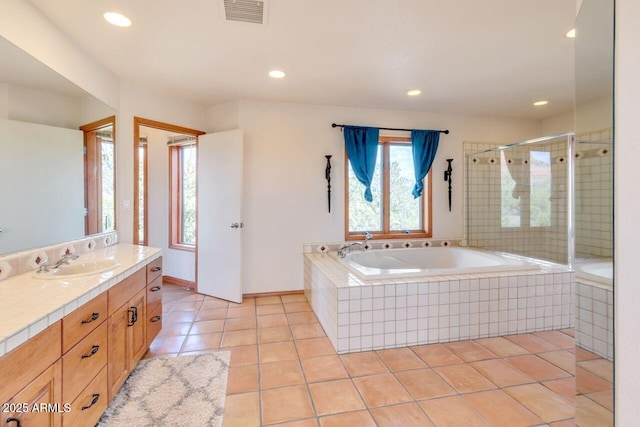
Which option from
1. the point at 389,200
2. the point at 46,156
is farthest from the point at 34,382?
the point at 389,200

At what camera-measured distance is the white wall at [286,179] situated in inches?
134

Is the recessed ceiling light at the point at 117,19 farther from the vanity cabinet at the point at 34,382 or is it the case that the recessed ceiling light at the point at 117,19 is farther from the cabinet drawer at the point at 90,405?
the cabinet drawer at the point at 90,405

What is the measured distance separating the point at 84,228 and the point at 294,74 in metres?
2.09

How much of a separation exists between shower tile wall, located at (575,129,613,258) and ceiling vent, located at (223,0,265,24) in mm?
1710

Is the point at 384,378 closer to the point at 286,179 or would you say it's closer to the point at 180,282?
the point at 286,179

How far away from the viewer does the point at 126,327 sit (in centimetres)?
177

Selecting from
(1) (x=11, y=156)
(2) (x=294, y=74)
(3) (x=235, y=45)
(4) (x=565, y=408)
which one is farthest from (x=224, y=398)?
(2) (x=294, y=74)

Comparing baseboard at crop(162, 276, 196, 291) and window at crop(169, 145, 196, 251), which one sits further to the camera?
window at crop(169, 145, 196, 251)

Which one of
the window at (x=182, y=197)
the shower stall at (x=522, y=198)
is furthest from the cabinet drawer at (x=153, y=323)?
the shower stall at (x=522, y=198)

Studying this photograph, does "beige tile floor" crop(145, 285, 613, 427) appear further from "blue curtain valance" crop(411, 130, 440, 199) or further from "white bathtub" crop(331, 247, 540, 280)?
"blue curtain valance" crop(411, 130, 440, 199)

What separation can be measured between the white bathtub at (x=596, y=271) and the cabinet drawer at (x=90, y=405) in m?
1.86

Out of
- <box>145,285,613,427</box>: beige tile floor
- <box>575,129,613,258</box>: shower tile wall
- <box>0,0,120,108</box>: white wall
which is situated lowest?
<box>145,285,613,427</box>: beige tile floor

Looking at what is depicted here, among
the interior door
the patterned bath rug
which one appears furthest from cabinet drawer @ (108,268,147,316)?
the interior door

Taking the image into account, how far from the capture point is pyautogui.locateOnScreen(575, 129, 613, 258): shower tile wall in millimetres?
689
